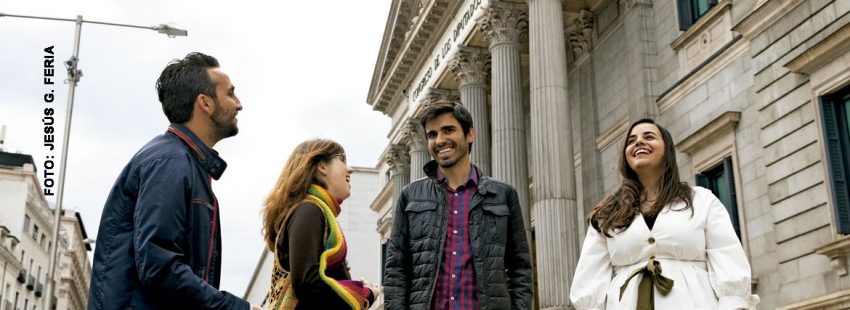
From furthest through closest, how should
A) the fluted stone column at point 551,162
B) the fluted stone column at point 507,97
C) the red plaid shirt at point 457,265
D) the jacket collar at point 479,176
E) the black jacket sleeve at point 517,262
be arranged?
Answer: the fluted stone column at point 507,97, the fluted stone column at point 551,162, the jacket collar at point 479,176, the black jacket sleeve at point 517,262, the red plaid shirt at point 457,265

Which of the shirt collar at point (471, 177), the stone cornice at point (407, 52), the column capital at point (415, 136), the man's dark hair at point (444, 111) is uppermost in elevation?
the stone cornice at point (407, 52)

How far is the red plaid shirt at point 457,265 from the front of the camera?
6.42 meters

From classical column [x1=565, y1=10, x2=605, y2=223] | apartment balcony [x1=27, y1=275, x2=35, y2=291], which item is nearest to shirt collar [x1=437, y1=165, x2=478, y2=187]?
classical column [x1=565, y1=10, x2=605, y2=223]

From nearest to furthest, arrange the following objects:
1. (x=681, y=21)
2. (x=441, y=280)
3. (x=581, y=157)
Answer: (x=441, y=280) < (x=681, y=21) < (x=581, y=157)

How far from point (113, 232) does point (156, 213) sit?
12.4 inches

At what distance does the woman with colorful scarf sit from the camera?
5.58 meters

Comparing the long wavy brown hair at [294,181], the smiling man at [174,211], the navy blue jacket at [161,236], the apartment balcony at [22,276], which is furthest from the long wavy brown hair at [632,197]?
the apartment balcony at [22,276]

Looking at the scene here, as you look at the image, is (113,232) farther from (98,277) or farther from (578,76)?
(578,76)

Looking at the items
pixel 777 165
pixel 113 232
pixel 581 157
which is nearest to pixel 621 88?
pixel 581 157

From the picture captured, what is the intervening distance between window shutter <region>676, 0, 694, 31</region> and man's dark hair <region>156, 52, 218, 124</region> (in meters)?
17.0

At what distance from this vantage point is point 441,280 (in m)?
6.51

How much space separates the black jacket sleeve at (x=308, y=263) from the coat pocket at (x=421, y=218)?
43.9 inches

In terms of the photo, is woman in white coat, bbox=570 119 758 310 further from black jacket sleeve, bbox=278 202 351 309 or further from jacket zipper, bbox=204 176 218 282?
jacket zipper, bbox=204 176 218 282

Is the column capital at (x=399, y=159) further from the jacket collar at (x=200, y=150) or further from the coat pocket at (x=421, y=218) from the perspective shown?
the jacket collar at (x=200, y=150)
